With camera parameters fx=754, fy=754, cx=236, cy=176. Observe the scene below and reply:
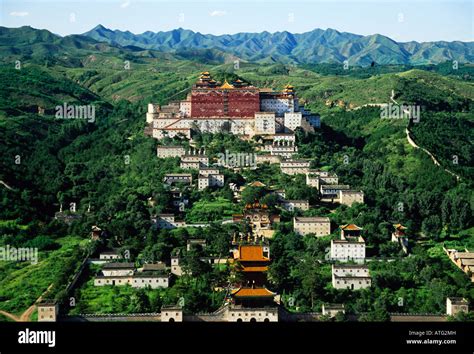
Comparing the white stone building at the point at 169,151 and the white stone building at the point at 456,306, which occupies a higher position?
the white stone building at the point at 169,151

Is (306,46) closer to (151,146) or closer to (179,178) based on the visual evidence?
(151,146)

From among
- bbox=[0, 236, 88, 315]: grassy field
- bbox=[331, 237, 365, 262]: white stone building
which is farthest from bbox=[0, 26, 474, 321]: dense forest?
bbox=[331, 237, 365, 262]: white stone building

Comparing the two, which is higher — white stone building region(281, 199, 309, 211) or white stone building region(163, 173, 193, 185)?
white stone building region(163, 173, 193, 185)

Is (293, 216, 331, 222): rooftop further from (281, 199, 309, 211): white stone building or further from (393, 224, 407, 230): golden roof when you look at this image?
(393, 224, 407, 230): golden roof

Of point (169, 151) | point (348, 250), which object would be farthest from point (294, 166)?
point (348, 250)

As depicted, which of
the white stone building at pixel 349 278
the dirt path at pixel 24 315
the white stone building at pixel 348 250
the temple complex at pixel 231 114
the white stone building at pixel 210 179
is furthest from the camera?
the temple complex at pixel 231 114

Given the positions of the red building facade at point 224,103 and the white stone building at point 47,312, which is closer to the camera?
the white stone building at point 47,312

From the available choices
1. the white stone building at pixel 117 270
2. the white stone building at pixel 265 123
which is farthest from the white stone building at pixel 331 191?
the white stone building at pixel 117 270

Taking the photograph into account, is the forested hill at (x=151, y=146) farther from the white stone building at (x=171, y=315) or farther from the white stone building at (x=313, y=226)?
the white stone building at (x=171, y=315)

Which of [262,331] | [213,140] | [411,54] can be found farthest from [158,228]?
[411,54]
